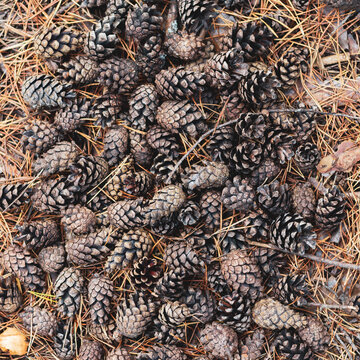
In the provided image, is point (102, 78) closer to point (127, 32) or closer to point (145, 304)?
point (127, 32)

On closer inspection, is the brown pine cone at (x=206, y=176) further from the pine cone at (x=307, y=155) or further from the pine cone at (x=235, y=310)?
the pine cone at (x=235, y=310)

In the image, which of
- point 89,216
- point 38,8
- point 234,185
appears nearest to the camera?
point 234,185

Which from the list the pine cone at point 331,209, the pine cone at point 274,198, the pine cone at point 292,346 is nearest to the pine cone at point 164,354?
the pine cone at point 292,346

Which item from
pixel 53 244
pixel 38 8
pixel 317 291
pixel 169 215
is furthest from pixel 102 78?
pixel 317 291

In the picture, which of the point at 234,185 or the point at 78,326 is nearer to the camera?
the point at 234,185

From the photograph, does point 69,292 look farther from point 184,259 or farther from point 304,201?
point 304,201

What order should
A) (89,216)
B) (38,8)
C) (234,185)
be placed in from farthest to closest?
(38,8) → (89,216) → (234,185)

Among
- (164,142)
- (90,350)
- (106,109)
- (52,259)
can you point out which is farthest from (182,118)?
(90,350)
